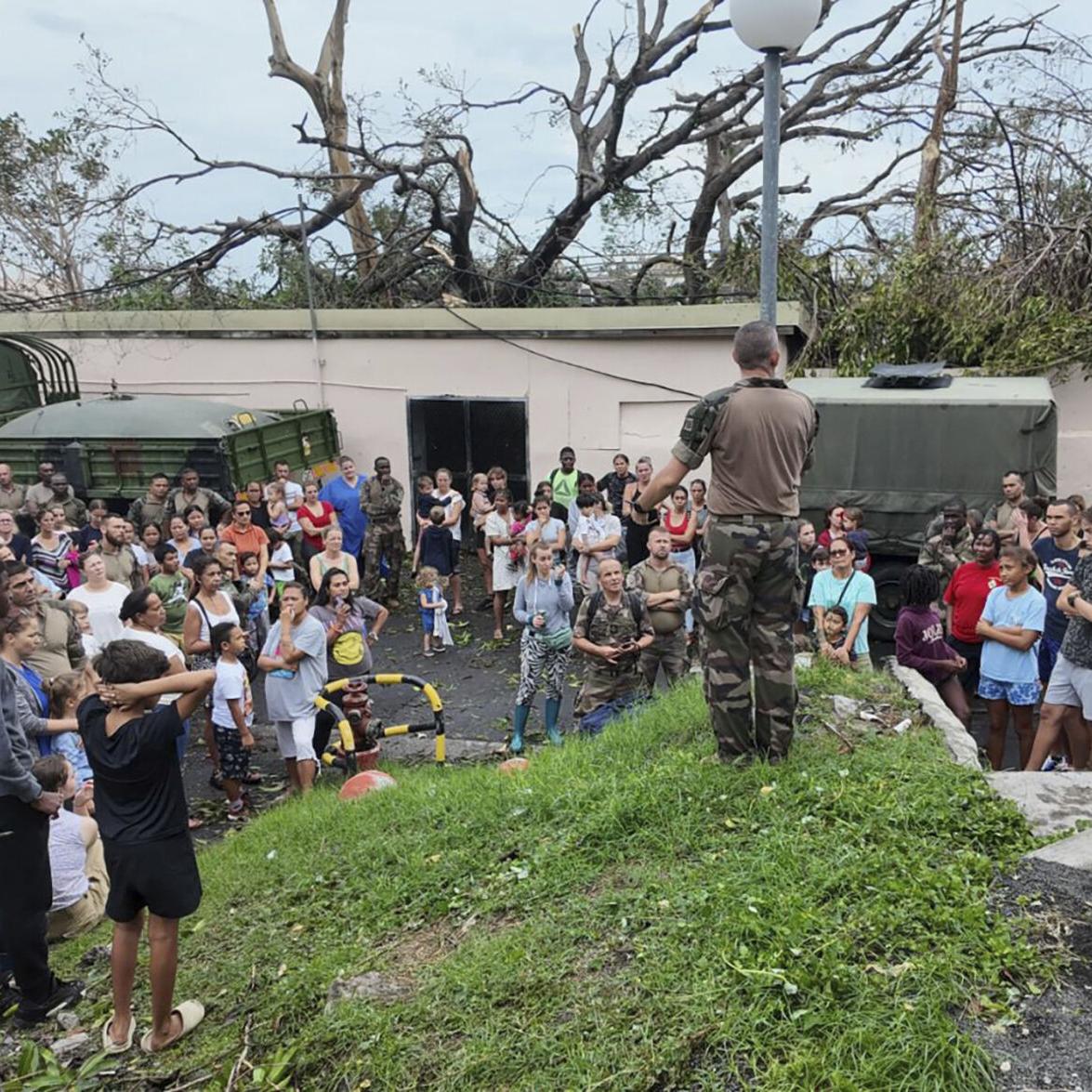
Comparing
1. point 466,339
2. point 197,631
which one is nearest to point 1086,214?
point 466,339

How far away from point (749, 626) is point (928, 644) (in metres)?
2.82

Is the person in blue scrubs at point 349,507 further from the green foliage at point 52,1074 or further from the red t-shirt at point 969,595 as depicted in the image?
the green foliage at point 52,1074

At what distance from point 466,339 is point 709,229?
5767mm

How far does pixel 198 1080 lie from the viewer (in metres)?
3.85

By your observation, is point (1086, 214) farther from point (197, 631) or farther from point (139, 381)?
point (139, 381)

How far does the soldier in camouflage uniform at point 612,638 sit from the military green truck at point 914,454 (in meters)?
3.94

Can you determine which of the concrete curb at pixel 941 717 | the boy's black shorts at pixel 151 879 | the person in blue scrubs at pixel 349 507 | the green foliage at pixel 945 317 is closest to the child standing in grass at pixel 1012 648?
the concrete curb at pixel 941 717

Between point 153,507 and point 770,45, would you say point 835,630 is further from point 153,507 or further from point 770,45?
point 153,507

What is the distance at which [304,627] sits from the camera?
7.21m

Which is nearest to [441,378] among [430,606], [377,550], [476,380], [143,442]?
[476,380]

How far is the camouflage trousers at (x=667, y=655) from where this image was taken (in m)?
7.89

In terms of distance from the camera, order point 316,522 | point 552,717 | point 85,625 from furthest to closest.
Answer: point 316,522, point 552,717, point 85,625

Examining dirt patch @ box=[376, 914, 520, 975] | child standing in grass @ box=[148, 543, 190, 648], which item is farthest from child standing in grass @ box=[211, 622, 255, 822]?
dirt patch @ box=[376, 914, 520, 975]

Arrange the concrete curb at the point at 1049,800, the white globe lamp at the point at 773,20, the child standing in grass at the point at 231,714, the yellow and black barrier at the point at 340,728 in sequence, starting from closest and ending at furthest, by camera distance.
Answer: the concrete curb at the point at 1049,800 → the white globe lamp at the point at 773,20 → the yellow and black barrier at the point at 340,728 → the child standing in grass at the point at 231,714
